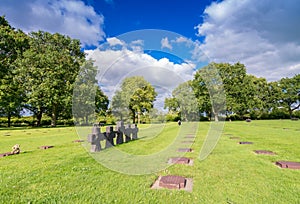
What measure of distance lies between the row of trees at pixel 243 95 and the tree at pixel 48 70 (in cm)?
2679

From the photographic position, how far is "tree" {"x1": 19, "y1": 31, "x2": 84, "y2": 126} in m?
30.0

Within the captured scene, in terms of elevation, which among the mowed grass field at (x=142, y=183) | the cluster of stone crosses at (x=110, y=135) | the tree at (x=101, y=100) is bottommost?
the mowed grass field at (x=142, y=183)

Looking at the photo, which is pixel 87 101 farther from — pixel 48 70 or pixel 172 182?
pixel 48 70

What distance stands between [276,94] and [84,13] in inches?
2447

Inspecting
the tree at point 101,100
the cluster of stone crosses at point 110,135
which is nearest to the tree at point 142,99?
the cluster of stone crosses at point 110,135

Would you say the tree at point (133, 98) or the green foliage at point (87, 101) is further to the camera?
the green foliage at point (87, 101)

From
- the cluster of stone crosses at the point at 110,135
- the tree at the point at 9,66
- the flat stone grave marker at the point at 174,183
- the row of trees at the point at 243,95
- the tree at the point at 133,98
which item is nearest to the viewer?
the flat stone grave marker at the point at 174,183

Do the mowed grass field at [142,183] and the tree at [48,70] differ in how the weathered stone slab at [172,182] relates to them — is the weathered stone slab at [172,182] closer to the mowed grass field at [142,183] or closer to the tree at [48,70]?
the mowed grass field at [142,183]

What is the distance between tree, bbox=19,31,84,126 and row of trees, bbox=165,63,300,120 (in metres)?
26.8

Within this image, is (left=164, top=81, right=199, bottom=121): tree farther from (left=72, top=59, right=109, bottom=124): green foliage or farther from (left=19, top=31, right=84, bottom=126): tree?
(left=19, top=31, right=84, bottom=126): tree

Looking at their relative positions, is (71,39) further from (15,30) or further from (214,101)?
(214,101)

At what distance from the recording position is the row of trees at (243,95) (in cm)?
4550

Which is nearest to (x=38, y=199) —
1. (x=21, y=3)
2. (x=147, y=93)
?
(x=147, y=93)

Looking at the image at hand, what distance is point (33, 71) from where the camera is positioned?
30.3 metres
